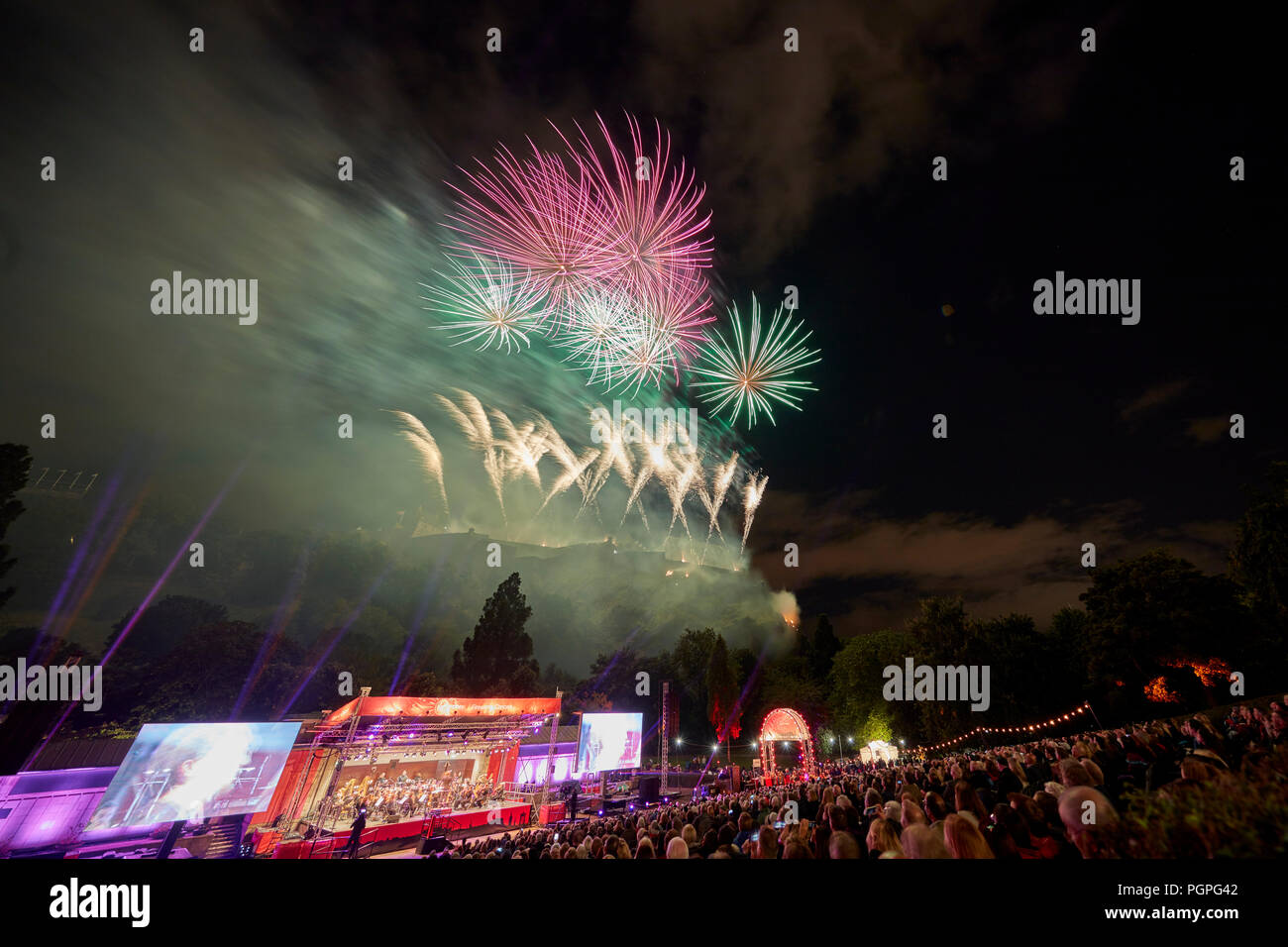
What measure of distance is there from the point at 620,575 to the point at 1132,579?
5227 inches

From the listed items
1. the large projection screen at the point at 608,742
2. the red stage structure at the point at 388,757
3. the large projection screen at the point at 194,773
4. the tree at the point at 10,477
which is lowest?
the large projection screen at the point at 608,742

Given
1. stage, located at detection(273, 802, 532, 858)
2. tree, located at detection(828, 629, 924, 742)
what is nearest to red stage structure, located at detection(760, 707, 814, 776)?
tree, located at detection(828, 629, 924, 742)

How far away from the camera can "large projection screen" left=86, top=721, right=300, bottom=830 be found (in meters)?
11.8

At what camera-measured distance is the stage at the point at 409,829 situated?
15.2 metres

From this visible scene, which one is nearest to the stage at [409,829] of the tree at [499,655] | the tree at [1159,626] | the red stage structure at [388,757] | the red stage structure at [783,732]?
the red stage structure at [388,757]

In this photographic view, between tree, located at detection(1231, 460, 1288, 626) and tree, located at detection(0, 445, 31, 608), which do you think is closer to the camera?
tree, located at detection(1231, 460, 1288, 626)

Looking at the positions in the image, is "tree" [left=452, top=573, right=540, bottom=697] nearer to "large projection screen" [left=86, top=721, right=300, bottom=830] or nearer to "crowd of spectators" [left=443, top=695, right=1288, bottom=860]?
"large projection screen" [left=86, top=721, right=300, bottom=830]

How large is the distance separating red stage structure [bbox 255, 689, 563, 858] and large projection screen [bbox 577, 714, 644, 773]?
8.77ft

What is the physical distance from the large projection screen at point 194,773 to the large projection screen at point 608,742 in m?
14.6

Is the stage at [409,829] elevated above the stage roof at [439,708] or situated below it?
below

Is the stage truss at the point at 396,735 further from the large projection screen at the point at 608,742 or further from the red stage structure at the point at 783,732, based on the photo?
the red stage structure at the point at 783,732

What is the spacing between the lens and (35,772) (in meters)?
14.5
